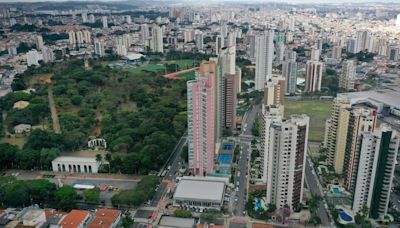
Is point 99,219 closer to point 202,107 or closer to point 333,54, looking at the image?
point 202,107

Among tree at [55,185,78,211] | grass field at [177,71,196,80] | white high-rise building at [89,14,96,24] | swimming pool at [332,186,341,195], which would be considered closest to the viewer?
tree at [55,185,78,211]

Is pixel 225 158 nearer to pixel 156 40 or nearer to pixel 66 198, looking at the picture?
pixel 66 198

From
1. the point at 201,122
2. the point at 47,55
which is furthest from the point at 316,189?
the point at 47,55

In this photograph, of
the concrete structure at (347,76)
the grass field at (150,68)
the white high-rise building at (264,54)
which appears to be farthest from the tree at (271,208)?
the grass field at (150,68)

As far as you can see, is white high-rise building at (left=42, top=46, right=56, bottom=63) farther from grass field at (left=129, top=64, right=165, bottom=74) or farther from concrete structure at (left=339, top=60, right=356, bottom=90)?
concrete structure at (left=339, top=60, right=356, bottom=90)

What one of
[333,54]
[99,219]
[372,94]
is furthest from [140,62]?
[99,219]

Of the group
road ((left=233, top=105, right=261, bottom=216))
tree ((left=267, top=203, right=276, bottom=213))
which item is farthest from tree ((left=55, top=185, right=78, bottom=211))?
tree ((left=267, top=203, right=276, bottom=213))

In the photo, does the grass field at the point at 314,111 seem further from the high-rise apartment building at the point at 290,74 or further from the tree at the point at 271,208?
the tree at the point at 271,208
